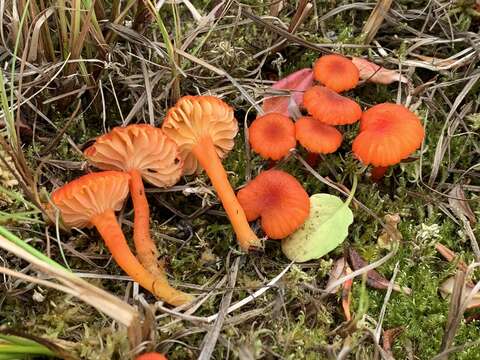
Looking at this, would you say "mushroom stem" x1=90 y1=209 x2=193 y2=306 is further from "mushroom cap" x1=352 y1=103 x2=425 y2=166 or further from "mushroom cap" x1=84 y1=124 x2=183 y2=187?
"mushroom cap" x1=352 y1=103 x2=425 y2=166

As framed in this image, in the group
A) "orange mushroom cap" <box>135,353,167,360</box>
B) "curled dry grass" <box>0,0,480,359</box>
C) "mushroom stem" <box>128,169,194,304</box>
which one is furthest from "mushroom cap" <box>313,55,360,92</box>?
"orange mushroom cap" <box>135,353,167,360</box>

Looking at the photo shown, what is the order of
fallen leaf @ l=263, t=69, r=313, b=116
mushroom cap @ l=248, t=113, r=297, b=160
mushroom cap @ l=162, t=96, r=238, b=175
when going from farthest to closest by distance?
fallen leaf @ l=263, t=69, r=313, b=116, mushroom cap @ l=248, t=113, r=297, b=160, mushroom cap @ l=162, t=96, r=238, b=175

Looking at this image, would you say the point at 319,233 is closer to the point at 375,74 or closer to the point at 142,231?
the point at 142,231

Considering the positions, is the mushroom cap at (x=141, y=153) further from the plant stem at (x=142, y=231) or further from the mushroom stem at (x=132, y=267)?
the mushroom stem at (x=132, y=267)

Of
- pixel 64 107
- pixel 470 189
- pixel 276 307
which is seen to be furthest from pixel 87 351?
pixel 470 189

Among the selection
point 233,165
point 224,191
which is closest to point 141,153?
point 224,191

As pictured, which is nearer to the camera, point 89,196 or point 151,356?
point 151,356

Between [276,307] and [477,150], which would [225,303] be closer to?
[276,307]
